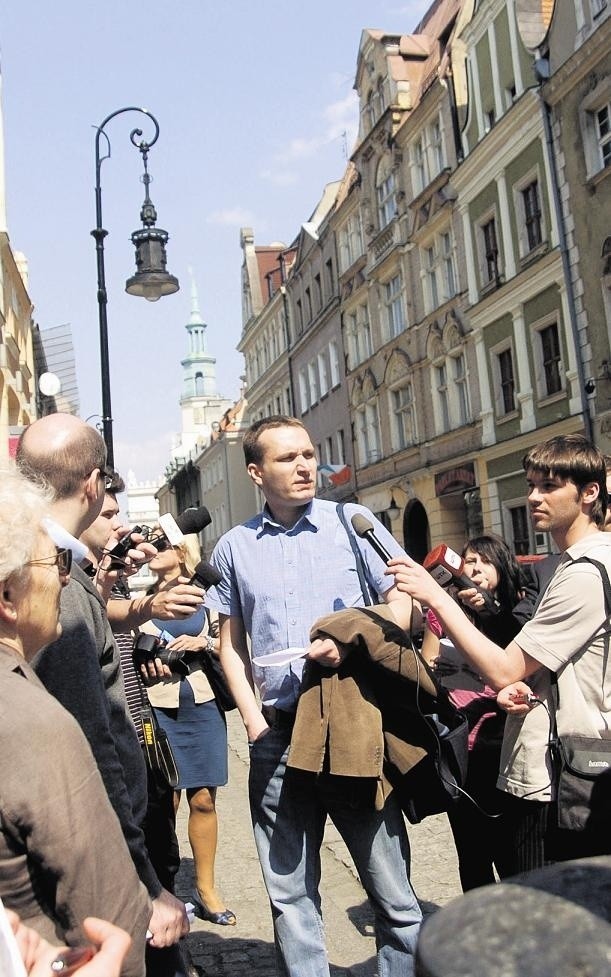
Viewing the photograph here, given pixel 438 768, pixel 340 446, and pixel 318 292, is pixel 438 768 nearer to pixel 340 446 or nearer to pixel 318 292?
pixel 340 446

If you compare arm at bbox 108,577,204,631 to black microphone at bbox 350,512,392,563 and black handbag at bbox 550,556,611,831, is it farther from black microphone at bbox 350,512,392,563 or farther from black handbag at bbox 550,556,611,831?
black handbag at bbox 550,556,611,831

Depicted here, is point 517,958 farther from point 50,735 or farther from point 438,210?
point 438,210

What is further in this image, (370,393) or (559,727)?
(370,393)

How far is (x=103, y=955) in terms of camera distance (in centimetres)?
166

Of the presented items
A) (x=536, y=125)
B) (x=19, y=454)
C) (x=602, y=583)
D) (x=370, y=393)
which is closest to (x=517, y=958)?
(x=602, y=583)

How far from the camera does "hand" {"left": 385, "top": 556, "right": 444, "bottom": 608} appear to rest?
2977mm

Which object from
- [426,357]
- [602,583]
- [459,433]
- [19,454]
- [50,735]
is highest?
[426,357]

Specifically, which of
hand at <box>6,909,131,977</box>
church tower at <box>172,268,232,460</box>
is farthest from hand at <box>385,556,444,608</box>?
church tower at <box>172,268,232,460</box>

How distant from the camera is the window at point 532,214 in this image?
69.3 ft

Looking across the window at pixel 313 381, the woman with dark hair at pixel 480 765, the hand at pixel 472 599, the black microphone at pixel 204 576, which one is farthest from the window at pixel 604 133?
the window at pixel 313 381

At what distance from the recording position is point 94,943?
1.69m

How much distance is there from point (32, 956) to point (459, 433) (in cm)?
2410

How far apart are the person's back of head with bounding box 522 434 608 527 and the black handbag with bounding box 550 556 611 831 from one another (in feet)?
1.32

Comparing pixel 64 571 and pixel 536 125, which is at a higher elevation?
pixel 536 125
